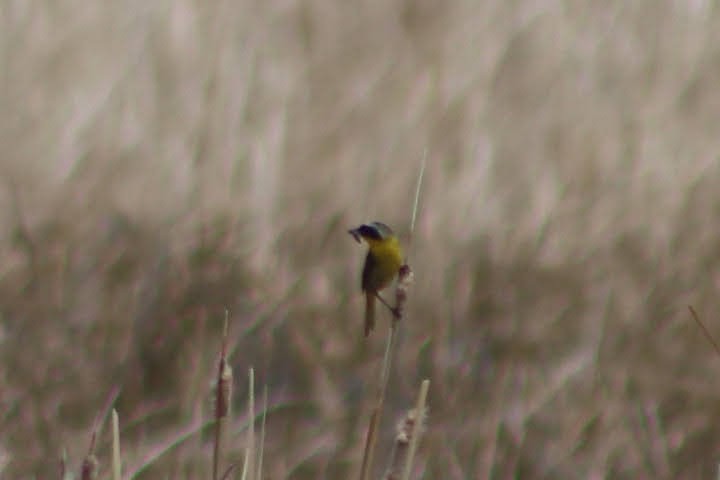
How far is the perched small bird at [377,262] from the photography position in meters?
0.66

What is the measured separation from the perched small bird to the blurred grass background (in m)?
0.92

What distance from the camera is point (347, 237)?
1.67m

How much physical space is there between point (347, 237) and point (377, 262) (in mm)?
1005

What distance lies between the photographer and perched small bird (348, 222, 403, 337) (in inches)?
26.1

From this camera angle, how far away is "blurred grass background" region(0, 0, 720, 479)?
5.33ft

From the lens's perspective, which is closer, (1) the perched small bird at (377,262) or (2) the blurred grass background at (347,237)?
(1) the perched small bird at (377,262)

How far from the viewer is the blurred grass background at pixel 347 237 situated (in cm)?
162

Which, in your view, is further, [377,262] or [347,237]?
[347,237]

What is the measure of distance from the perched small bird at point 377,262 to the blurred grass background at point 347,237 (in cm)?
92

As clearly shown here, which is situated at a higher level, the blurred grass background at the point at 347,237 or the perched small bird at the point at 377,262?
Result: the blurred grass background at the point at 347,237

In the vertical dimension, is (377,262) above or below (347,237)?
below

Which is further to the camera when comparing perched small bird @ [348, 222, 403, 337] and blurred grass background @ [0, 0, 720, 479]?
blurred grass background @ [0, 0, 720, 479]

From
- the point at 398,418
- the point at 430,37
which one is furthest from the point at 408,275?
the point at 430,37

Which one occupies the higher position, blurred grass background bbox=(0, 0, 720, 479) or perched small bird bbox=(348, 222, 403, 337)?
blurred grass background bbox=(0, 0, 720, 479)
